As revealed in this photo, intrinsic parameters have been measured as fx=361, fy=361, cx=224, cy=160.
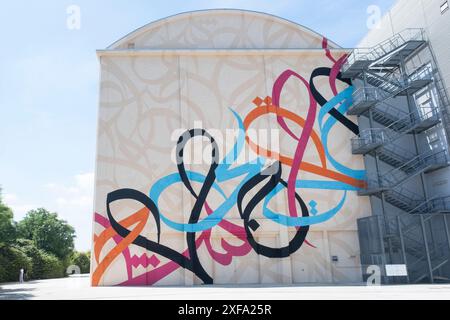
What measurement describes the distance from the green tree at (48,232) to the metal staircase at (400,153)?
3879 centimetres

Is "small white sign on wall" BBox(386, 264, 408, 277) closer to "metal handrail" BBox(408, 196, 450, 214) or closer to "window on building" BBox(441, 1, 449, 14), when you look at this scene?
"metal handrail" BBox(408, 196, 450, 214)

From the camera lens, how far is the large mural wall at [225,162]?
68.0 feet

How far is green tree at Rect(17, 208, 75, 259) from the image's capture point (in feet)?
152

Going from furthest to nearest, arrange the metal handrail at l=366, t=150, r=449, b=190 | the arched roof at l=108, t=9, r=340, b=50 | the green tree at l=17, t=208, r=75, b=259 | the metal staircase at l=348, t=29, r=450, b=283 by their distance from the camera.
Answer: the green tree at l=17, t=208, r=75, b=259
the arched roof at l=108, t=9, r=340, b=50
the metal handrail at l=366, t=150, r=449, b=190
the metal staircase at l=348, t=29, r=450, b=283

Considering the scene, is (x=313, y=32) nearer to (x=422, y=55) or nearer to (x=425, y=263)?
(x=422, y=55)

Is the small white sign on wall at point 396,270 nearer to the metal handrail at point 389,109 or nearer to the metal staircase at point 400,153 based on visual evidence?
the metal staircase at point 400,153

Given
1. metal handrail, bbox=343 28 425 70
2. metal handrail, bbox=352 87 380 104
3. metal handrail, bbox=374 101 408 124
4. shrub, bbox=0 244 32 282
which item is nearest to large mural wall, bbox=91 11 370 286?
metal handrail, bbox=352 87 380 104

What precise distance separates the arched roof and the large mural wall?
0.25 ft

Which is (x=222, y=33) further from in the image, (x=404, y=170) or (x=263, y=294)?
(x=263, y=294)

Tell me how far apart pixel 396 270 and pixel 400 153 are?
25.2 feet

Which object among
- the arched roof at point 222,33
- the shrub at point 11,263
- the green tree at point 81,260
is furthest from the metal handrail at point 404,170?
the green tree at point 81,260

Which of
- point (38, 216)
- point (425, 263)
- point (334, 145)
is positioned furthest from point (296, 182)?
point (38, 216)

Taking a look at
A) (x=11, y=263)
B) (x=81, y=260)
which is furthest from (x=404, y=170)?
(x=81, y=260)

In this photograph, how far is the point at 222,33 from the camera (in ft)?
79.5
